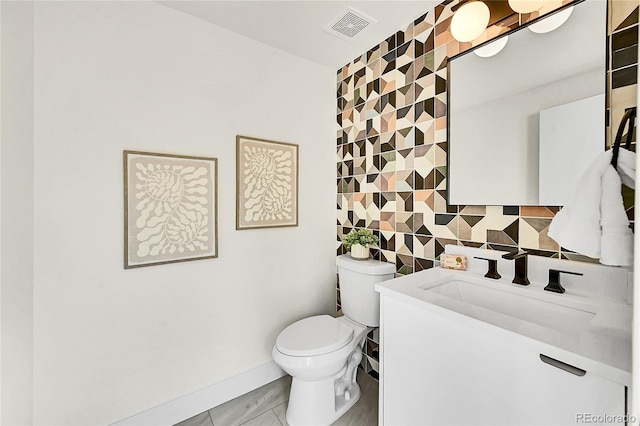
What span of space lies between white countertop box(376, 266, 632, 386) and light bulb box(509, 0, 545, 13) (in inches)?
45.1

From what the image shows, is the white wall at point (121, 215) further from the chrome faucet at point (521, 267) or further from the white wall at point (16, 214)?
the chrome faucet at point (521, 267)

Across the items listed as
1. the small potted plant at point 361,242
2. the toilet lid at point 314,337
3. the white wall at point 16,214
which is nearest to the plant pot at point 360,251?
the small potted plant at point 361,242

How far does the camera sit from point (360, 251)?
72.6 inches

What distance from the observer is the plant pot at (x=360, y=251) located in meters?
1.84

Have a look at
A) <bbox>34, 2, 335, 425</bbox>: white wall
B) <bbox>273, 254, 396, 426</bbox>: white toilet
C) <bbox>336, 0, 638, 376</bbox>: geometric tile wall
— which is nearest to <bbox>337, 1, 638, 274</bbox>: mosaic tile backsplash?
<bbox>336, 0, 638, 376</bbox>: geometric tile wall

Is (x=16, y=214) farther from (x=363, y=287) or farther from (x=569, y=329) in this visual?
(x=569, y=329)

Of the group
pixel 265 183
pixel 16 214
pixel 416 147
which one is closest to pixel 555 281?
pixel 416 147

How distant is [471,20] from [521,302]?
1.27 meters

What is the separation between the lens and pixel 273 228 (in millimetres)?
1910

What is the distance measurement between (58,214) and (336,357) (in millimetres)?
1503

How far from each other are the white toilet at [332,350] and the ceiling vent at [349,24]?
1.44 m

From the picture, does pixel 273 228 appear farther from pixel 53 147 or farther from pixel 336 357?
pixel 53 147

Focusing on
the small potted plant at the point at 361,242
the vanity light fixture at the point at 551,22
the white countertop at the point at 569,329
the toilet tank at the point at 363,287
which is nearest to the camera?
the white countertop at the point at 569,329

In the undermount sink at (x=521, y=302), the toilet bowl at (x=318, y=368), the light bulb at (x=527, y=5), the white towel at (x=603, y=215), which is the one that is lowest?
the toilet bowl at (x=318, y=368)
